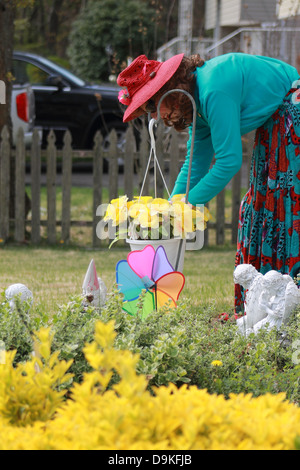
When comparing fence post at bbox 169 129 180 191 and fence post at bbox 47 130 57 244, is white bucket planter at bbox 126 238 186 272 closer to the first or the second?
fence post at bbox 169 129 180 191

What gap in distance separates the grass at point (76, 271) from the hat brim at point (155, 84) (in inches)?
47.3

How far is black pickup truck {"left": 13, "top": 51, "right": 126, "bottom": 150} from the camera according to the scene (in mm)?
11055

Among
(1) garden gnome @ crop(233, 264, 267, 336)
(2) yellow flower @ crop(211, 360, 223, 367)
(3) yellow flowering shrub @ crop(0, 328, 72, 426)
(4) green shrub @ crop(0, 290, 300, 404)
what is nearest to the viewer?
A: (3) yellow flowering shrub @ crop(0, 328, 72, 426)

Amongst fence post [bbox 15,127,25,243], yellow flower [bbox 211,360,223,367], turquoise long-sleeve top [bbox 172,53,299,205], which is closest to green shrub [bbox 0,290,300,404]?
yellow flower [bbox 211,360,223,367]

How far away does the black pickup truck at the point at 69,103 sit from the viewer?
36.3 feet

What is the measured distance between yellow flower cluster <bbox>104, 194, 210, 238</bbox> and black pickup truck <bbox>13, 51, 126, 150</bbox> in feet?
26.7

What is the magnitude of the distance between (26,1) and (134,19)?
11.9 meters

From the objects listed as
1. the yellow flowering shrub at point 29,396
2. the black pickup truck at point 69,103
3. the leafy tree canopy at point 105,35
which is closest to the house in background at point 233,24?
the leafy tree canopy at point 105,35

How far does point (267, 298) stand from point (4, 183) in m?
4.91

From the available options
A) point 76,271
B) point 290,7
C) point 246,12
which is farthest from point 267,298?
point 246,12

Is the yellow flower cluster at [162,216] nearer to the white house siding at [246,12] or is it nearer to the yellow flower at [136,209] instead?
the yellow flower at [136,209]

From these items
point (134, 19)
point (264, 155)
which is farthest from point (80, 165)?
point (264, 155)

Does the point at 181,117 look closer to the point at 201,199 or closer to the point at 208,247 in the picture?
the point at 201,199

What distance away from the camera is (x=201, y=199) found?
297cm
